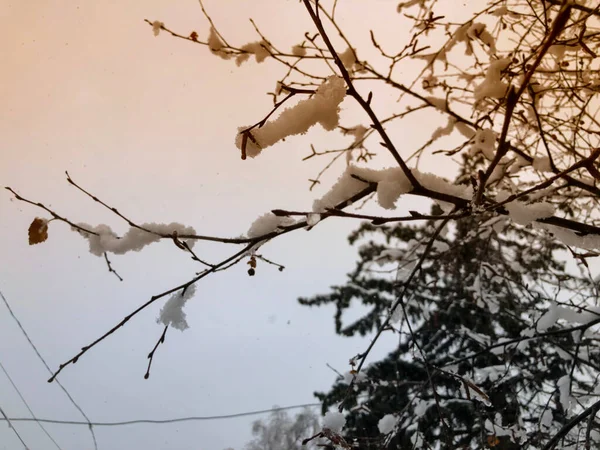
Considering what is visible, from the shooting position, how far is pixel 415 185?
2.90ft

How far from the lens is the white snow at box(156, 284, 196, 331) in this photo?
1044 mm

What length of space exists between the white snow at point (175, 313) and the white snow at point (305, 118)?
490mm

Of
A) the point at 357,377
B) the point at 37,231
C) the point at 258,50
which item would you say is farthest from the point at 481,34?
the point at 37,231

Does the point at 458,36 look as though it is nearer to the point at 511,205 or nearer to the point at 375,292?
the point at 511,205

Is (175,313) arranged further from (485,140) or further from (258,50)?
(485,140)

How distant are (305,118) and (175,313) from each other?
62 centimetres

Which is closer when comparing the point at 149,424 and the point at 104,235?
the point at 104,235

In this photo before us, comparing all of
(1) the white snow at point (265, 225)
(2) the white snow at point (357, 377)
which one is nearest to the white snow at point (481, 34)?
(1) the white snow at point (265, 225)

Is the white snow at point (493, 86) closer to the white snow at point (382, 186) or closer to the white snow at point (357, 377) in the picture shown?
the white snow at point (382, 186)

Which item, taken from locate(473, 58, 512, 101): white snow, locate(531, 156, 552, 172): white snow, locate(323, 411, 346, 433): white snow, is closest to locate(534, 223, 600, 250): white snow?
locate(473, 58, 512, 101): white snow

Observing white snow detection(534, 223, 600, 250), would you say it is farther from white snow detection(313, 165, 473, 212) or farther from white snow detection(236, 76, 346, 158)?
white snow detection(236, 76, 346, 158)

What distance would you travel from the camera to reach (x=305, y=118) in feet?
2.53

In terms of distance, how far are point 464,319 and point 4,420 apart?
13.6 ft

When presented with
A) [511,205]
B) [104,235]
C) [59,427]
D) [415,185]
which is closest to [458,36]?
[511,205]
